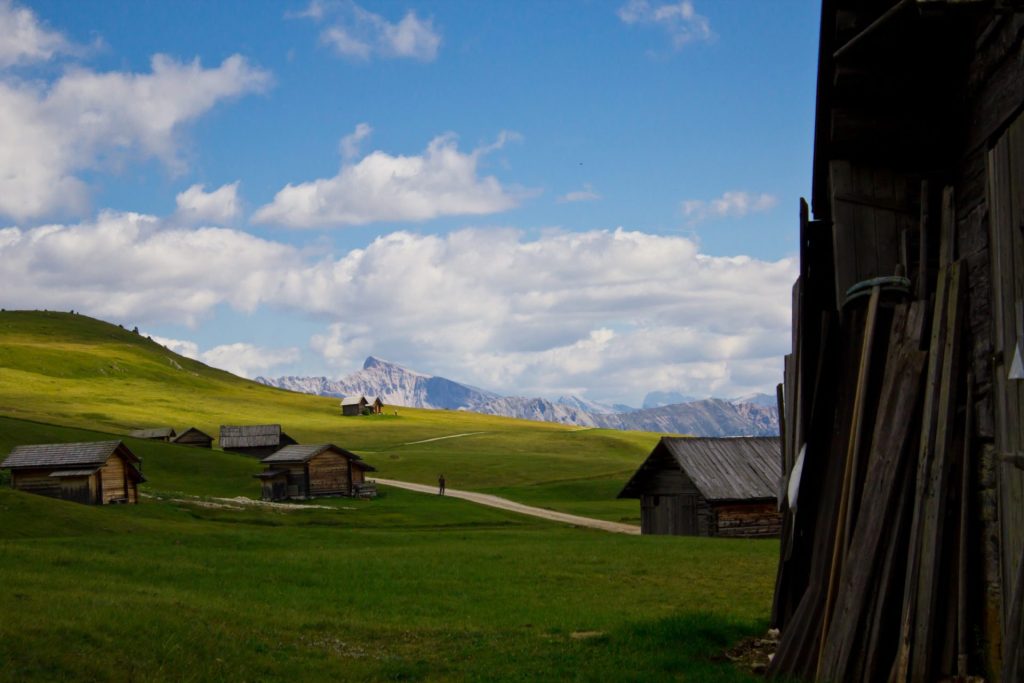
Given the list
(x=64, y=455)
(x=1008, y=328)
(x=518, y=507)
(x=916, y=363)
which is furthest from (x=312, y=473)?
(x=1008, y=328)

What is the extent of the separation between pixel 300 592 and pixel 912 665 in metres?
16.2

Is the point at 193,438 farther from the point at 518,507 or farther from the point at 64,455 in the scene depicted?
the point at 518,507

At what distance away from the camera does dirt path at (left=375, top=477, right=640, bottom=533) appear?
5803cm

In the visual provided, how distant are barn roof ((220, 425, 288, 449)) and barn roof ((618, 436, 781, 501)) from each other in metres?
62.7

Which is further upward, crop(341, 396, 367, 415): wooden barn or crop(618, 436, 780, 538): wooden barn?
crop(341, 396, 367, 415): wooden barn

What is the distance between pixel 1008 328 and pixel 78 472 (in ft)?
196

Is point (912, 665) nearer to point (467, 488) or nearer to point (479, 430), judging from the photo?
point (467, 488)

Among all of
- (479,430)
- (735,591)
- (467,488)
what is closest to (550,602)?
(735,591)

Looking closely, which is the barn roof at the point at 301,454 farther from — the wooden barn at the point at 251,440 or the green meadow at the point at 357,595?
the wooden barn at the point at 251,440

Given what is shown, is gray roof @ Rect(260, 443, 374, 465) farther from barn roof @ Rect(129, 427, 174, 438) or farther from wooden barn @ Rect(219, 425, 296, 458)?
barn roof @ Rect(129, 427, 174, 438)

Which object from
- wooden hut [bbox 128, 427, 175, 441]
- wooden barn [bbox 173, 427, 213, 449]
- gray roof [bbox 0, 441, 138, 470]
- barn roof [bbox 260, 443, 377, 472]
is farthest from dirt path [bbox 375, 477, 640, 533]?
wooden hut [bbox 128, 427, 175, 441]

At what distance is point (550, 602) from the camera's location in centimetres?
2123

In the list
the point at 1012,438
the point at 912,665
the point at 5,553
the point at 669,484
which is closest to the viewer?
the point at 1012,438

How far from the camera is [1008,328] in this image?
820cm
